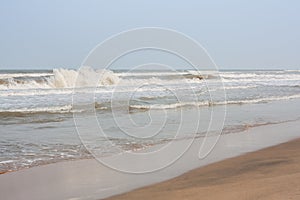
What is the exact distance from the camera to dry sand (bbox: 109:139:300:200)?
3.61 m

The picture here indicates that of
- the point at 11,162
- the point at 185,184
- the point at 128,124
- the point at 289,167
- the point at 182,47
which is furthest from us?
the point at 128,124

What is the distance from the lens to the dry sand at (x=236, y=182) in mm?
3613

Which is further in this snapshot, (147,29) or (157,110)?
(157,110)

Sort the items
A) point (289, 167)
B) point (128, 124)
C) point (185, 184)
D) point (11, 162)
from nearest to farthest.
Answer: point (185, 184), point (289, 167), point (11, 162), point (128, 124)

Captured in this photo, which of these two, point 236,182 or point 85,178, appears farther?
point 85,178

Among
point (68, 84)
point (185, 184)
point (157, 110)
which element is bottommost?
point (185, 184)

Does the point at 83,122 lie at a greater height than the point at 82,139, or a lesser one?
greater

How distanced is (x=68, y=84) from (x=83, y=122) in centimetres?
1932

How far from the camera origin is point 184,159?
5.89 metres

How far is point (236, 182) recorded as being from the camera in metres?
4.10

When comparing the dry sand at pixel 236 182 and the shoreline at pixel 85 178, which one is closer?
the dry sand at pixel 236 182

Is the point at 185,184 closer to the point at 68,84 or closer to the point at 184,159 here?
the point at 184,159

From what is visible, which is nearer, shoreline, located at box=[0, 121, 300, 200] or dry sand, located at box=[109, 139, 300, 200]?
dry sand, located at box=[109, 139, 300, 200]

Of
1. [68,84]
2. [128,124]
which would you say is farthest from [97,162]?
[68,84]
